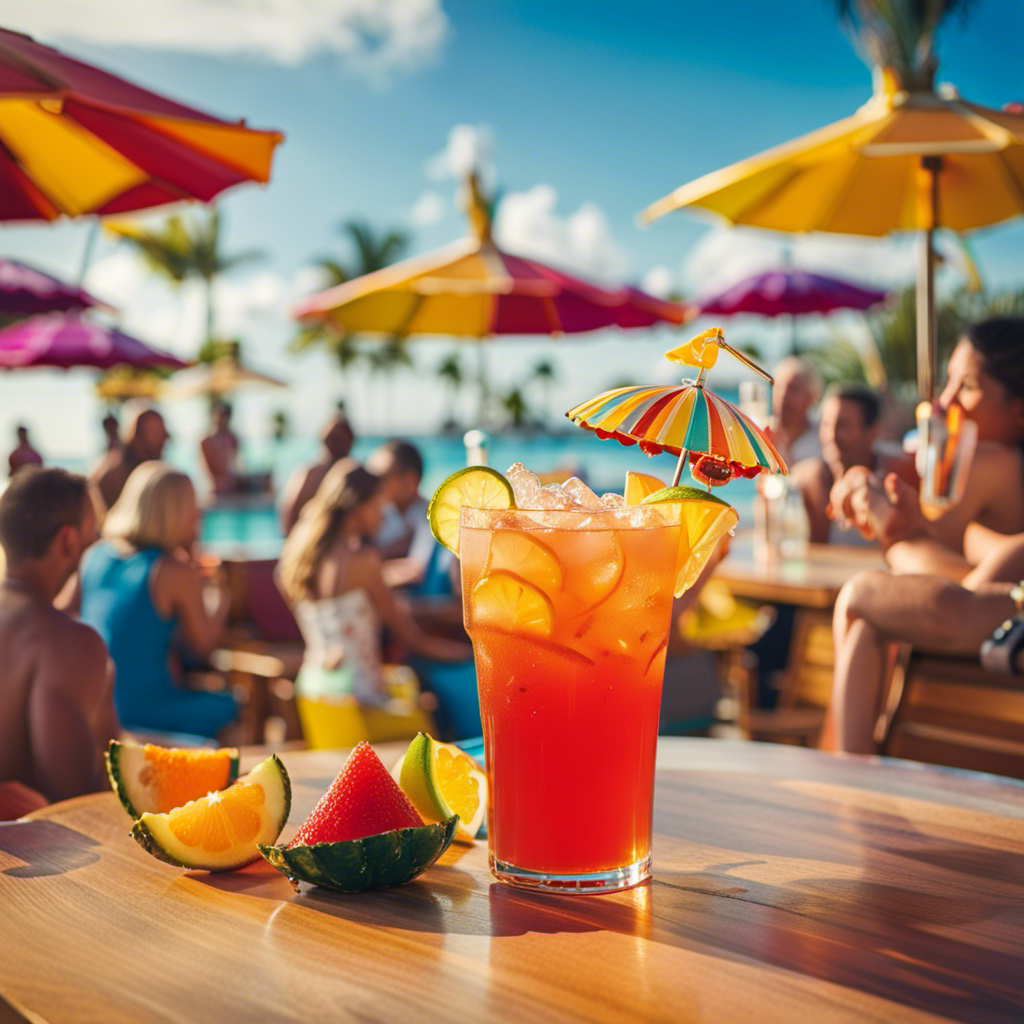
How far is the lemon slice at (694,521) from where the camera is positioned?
97 centimetres

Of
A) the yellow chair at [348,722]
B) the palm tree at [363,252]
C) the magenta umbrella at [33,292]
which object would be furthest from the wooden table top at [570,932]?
the palm tree at [363,252]

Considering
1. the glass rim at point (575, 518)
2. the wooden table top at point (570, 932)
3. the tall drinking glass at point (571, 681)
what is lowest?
the wooden table top at point (570, 932)

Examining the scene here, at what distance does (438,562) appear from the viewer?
4914 millimetres

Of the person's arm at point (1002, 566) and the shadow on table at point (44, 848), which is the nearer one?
the shadow on table at point (44, 848)

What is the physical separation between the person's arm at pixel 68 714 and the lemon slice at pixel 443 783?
1.01m

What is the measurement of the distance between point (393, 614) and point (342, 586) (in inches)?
8.7

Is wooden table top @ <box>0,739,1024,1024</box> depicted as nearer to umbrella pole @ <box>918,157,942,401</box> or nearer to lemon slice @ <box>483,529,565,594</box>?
lemon slice @ <box>483,529,565,594</box>

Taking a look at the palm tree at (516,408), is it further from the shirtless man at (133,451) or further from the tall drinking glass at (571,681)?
the tall drinking glass at (571,681)

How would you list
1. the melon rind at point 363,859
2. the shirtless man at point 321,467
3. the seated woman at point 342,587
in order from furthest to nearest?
the shirtless man at point 321,467, the seated woman at point 342,587, the melon rind at point 363,859

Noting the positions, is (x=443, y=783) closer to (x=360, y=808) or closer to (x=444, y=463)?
(x=360, y=808)

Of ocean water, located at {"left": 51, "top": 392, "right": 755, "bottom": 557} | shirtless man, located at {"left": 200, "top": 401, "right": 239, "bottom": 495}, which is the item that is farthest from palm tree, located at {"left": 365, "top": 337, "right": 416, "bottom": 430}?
shirtless man, located at {"left": 200, "top": 401, "right": 239, "bottom": 495}

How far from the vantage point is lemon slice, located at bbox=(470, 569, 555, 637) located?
3.09ft

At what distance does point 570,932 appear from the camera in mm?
A: 814

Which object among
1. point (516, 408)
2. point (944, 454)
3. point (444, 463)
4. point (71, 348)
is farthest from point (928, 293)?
point (516, 408)
